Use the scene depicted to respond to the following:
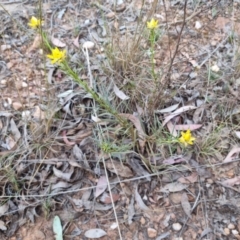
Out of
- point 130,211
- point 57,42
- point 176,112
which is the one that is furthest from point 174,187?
point 57,42

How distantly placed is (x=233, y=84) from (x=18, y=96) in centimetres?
87

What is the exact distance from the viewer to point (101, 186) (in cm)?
A: 150

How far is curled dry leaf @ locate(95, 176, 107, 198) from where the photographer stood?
4.89ft

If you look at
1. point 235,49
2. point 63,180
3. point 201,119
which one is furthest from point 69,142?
point 235,49

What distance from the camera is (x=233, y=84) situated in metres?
1.71

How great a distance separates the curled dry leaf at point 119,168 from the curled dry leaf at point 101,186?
43 millimetres

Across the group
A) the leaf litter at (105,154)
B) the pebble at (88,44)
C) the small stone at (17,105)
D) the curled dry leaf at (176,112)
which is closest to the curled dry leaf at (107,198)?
the leaf litter at (105,154)

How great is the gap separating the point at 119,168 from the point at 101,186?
0.09 m

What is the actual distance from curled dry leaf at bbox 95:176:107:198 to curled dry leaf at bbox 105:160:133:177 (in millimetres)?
43

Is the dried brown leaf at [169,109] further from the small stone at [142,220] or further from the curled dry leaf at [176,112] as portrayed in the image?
the small stone at [142,220]

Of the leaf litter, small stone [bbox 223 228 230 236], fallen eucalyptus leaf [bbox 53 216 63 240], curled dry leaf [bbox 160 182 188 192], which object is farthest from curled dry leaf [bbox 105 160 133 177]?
small stone [bbox 223 228 230 236]

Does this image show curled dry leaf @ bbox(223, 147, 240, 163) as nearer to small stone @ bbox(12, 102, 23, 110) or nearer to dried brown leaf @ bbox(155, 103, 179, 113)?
dried brown leaf @ bbox(155, 103, 179, 113)

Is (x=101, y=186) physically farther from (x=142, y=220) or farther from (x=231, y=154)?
(x=231, y=154)

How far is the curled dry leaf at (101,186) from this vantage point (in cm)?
149
